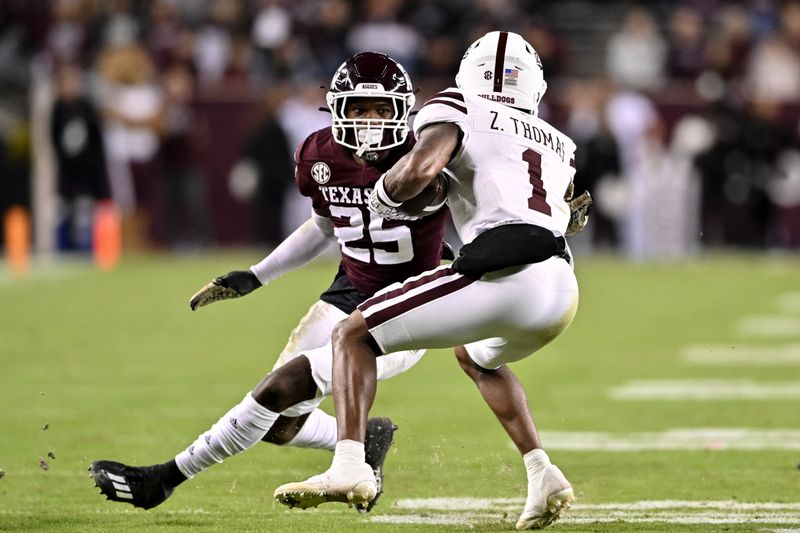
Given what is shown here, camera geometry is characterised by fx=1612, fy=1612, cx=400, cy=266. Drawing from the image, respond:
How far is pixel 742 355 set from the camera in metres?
9.70

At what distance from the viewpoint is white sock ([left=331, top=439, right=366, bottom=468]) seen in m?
4.34

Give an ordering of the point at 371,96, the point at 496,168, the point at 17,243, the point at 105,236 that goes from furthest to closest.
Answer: the point at 105,236 < the point at 17,243 < the point at 371,96 < the point at 496,168

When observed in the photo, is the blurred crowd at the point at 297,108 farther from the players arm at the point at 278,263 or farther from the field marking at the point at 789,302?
the players arm at the point at 278,263

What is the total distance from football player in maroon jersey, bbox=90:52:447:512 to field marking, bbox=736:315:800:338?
6.00 metres

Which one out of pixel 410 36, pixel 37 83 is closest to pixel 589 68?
pixel 410 36

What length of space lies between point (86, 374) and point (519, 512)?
13.8 feet

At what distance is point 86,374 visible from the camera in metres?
8.69

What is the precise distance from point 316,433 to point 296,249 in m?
0.61

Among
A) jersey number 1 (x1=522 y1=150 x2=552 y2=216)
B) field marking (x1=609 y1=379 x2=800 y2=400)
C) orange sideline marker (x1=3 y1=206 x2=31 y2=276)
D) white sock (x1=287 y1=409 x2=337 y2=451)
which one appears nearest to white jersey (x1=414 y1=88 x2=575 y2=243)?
jersey number 1 (x1=522 y1=150 x2=552 y2=216)

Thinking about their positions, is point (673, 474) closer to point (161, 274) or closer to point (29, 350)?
point (29, 350)

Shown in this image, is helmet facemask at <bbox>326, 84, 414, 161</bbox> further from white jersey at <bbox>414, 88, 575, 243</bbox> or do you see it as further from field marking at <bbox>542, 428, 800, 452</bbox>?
field marking at <bbox>542, 428, 800, 452</bbox>

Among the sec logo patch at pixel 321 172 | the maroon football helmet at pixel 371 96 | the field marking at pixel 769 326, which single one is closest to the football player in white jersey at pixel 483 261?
the maroon football helmet at pixel 371 96

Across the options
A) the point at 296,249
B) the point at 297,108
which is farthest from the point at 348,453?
the point at 297,108

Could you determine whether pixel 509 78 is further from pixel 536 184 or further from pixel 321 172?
pixel 321 172
